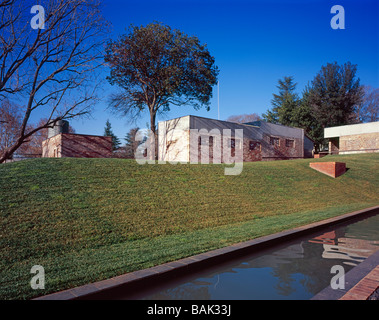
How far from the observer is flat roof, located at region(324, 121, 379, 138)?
27466 mm

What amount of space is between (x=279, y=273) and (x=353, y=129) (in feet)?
102

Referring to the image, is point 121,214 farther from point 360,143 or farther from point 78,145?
point 360,143

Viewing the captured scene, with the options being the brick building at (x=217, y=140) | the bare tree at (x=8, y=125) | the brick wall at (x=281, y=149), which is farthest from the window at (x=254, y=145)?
the bare tree at (x=8, y=125)

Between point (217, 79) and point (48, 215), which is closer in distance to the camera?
point (48, 215)

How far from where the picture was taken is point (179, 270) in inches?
143

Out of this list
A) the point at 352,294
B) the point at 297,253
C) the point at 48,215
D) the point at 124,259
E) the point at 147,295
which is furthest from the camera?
the point at 48,215

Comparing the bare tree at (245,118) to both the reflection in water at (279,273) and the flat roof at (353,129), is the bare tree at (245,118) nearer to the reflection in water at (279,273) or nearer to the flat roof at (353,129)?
the flat roof at (353,129)

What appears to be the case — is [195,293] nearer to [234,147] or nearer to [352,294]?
[352,294]

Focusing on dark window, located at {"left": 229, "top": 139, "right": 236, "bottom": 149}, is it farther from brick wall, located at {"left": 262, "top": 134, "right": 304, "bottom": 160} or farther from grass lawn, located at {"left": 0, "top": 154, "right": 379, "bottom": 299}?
grass lawn, located at {"left": 0, "top": 154, "right": 379, "bottom": 299}

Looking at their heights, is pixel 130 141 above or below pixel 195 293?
above

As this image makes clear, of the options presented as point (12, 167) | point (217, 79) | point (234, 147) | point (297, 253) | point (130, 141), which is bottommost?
point (297, 253)

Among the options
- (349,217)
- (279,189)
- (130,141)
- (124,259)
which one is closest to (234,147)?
(279,189)

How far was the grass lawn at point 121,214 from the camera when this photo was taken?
12.5ft

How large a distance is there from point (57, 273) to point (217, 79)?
23.7 meters
